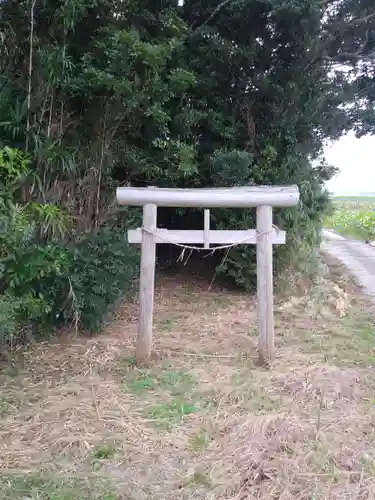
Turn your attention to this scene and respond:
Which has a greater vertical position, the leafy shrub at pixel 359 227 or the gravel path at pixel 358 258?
the leafy shrub at pixel 359 227

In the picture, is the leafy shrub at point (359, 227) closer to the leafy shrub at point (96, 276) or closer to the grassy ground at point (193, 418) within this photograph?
the leafy shrub at point (96, 276)

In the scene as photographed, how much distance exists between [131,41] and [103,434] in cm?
322

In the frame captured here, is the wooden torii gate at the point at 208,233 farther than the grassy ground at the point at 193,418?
Yes

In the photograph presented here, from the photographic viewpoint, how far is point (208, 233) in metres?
3.79

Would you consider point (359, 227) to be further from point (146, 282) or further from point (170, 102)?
point (146, 282)

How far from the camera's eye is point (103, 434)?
9.02 feet

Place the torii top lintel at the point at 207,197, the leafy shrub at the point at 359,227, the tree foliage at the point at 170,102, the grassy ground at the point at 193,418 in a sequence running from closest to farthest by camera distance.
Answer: the grassy ground at the point at 193,418 < the torii top lintel at the point at 207,197 < the tree foliage at the point at 170,102 < the leafy shrub at the point at 359,227

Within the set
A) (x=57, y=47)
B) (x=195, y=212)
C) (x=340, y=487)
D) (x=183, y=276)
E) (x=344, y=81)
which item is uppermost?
(x=344, y=81)

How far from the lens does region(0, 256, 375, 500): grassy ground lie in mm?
2275

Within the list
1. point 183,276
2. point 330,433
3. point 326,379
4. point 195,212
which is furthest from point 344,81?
point 330,433

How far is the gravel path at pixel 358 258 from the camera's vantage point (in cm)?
802

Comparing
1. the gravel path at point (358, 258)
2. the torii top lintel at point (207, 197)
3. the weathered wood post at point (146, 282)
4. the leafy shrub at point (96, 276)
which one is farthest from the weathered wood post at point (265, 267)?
the gravel path at point (358, 258)

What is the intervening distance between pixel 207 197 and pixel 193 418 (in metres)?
1.71

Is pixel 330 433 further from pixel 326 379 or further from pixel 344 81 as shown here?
pixel 344 81
